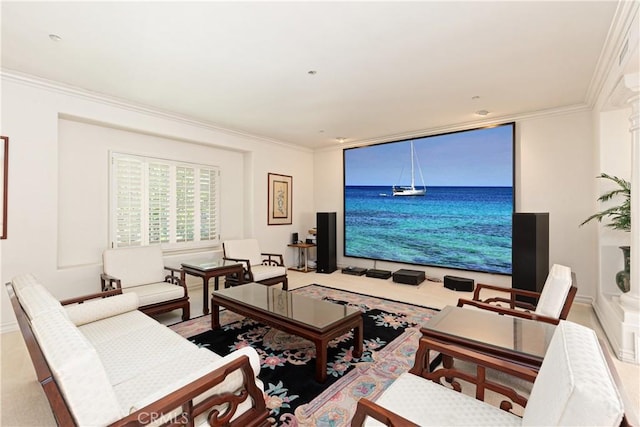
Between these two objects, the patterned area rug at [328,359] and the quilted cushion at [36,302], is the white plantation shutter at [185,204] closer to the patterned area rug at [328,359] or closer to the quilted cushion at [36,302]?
the patterned area rug at [328,359]

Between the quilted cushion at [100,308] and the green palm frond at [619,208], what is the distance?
496 centimetres

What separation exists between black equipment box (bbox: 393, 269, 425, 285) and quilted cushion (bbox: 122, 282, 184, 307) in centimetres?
357

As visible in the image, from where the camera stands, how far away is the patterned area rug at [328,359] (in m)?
2.04

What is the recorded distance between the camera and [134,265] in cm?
388

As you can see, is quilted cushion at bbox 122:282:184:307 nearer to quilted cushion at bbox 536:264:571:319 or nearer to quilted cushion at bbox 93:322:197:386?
quilted cushion at bbox 93:322:197:386

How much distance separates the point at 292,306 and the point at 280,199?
391cm

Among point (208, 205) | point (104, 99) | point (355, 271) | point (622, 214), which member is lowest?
point (355, 271)

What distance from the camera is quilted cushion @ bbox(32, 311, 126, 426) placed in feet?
3.68

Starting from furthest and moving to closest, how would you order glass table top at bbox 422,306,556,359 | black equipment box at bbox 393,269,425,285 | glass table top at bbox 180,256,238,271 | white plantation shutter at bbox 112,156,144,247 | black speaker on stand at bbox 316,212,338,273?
black speaker on stand at bbox 316,212,338,273
black equipment box at bbox 393,269,425,285
white plantation shutter at bbox 112,156,144,247
glass table top at bbox 180,256,238,271
glass table top at bbox 422,306,556,359

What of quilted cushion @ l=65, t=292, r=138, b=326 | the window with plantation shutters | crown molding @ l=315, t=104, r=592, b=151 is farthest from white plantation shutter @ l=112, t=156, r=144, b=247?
crown molding @ l=315, t=104, r=592, b=151

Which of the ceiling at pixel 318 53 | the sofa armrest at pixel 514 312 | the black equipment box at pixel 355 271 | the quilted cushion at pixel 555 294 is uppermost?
the ceiling at pixel 318 53

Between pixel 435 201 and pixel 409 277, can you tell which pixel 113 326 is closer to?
pixel 409 277

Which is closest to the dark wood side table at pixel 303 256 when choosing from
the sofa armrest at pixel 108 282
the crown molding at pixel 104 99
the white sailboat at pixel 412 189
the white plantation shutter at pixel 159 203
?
the white sailboat at pixel 412 189

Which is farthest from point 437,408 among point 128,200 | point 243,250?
point 128,200
